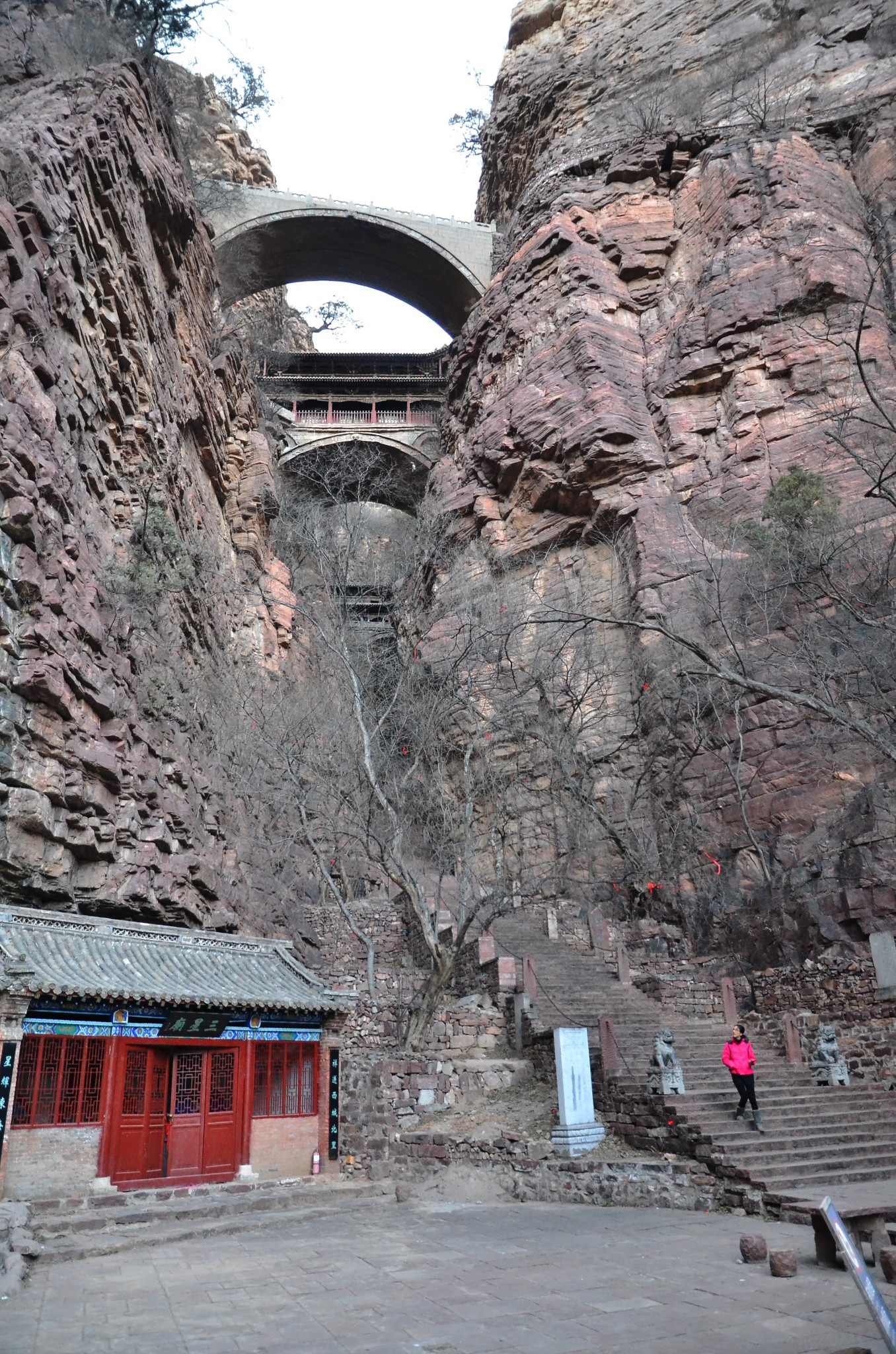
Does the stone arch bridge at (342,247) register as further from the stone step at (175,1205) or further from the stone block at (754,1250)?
the stone block at (754,1250)

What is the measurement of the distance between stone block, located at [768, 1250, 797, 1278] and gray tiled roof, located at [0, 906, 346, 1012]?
327 inches

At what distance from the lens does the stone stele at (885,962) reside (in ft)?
47.1

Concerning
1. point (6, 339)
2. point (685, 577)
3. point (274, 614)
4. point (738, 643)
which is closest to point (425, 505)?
point (274, 614)

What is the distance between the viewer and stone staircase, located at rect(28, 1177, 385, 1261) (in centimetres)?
964

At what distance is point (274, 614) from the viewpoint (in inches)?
1199

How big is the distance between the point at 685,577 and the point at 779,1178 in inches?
635

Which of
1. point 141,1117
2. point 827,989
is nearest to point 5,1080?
Answer: point 141,1117

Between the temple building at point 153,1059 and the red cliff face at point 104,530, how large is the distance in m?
1.61

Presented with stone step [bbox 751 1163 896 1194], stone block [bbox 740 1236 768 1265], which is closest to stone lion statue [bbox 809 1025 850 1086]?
stone step [bbox 751 1163 896 1194]

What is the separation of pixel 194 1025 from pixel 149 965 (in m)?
1.26

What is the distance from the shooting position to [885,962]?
14469 mm

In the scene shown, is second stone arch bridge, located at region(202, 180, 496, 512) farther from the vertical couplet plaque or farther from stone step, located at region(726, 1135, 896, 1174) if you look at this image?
stone step, located at region(726, 1135, 896, 1174)

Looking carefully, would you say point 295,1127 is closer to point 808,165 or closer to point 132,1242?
point 132,1242

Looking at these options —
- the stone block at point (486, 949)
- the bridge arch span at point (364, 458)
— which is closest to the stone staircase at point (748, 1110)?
the stone block at point (486, 949)
